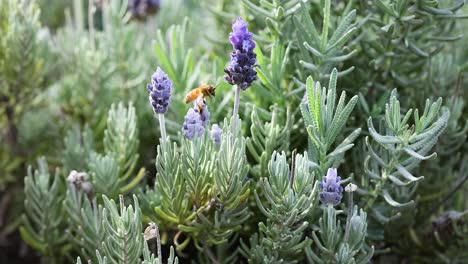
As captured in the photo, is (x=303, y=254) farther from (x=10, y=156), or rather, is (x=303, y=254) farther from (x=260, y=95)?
(x=10, y=156)

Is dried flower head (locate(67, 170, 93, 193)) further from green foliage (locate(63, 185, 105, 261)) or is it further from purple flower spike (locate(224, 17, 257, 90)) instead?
purple flower spike (locate(224, 17, 257, 90))

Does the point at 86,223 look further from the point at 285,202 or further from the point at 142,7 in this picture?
the point at 142,7

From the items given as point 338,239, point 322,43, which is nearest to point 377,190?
point 338,239

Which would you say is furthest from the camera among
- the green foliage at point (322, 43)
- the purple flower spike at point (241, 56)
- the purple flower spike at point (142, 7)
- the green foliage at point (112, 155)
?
the purple flower spike at point (142, 7)

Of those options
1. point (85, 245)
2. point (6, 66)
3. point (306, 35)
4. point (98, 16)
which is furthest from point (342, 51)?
point (98, 16)

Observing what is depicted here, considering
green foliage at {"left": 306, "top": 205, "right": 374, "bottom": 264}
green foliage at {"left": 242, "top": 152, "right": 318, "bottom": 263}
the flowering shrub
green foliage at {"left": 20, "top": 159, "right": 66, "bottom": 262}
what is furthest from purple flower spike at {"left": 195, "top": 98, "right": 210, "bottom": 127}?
green foliage at {"left": 20, "top": 159, "right": 66, "bottom": 262}

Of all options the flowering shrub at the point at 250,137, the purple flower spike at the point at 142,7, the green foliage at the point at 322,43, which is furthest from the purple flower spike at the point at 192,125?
the purple flower spike at the point at 142,7

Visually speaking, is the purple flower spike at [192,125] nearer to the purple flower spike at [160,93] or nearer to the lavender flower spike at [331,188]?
the purple flower spike at [160,93]
